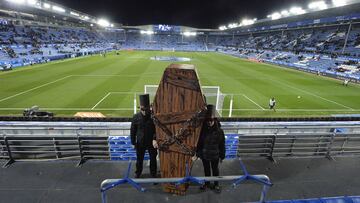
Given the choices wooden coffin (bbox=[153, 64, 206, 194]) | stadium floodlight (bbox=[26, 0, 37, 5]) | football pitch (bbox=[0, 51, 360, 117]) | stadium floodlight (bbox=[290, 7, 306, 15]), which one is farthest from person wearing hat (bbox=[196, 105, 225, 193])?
stadium floodlight (bbox=[26, 0, 37, 5])

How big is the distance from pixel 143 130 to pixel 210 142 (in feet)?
5.17

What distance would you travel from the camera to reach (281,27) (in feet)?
219

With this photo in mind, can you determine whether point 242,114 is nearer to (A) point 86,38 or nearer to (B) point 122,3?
(A) point 86,38

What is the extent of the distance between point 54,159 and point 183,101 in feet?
15.5

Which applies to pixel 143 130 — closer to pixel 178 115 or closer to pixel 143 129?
pixel 143 129

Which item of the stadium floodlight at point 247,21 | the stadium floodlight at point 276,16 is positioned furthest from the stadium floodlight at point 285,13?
the stadium floodlight at point 247,21

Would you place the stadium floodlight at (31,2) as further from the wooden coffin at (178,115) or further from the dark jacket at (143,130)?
the wooden coffin at (178,115)

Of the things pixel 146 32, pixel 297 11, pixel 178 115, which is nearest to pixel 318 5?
pixel 297 11

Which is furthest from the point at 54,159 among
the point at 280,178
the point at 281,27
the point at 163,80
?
the point at 281,27

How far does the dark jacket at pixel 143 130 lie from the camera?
508 cm

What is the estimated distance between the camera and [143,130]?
16.6 feet

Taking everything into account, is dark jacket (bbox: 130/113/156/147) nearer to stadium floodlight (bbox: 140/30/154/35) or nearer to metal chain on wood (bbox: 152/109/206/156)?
metal chain on wood (bbox: 152/109/206/156)

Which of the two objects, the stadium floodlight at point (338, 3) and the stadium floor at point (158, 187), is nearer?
the stadium floor at point (158, 187)

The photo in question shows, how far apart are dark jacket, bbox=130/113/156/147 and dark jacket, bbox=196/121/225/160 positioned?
1149 millimetres
